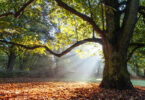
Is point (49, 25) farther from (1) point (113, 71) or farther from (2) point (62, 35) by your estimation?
(1) point (113, 71)

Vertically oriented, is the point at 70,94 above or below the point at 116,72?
below

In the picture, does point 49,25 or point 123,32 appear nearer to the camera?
point 123,32

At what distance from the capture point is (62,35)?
7020mm

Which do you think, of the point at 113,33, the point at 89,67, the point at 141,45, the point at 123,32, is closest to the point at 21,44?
the point at 113,33

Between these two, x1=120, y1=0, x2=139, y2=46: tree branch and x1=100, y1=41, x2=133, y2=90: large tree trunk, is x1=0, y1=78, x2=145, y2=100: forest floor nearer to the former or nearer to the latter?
x1=100, y1=41, x2=133, y2=90: large tree trunk

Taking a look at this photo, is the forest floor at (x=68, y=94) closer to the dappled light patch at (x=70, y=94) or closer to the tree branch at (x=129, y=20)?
the dappled light patch at (x=70, y=94)

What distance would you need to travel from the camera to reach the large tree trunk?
4.58 m

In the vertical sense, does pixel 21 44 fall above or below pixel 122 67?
above

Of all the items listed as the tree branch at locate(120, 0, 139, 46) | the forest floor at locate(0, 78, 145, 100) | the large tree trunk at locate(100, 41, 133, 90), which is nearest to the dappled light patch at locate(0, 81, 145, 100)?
the forest floor at locate(0, 78, 145, 100)

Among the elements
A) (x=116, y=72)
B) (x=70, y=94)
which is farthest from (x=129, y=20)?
(x=70, y=94)

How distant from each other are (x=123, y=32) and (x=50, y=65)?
64.9 feet

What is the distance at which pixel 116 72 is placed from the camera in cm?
464

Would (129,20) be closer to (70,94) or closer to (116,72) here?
(116,72)

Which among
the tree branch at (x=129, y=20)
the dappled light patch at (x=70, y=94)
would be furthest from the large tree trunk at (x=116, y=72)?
the tree branch at (x=129, y=20)
